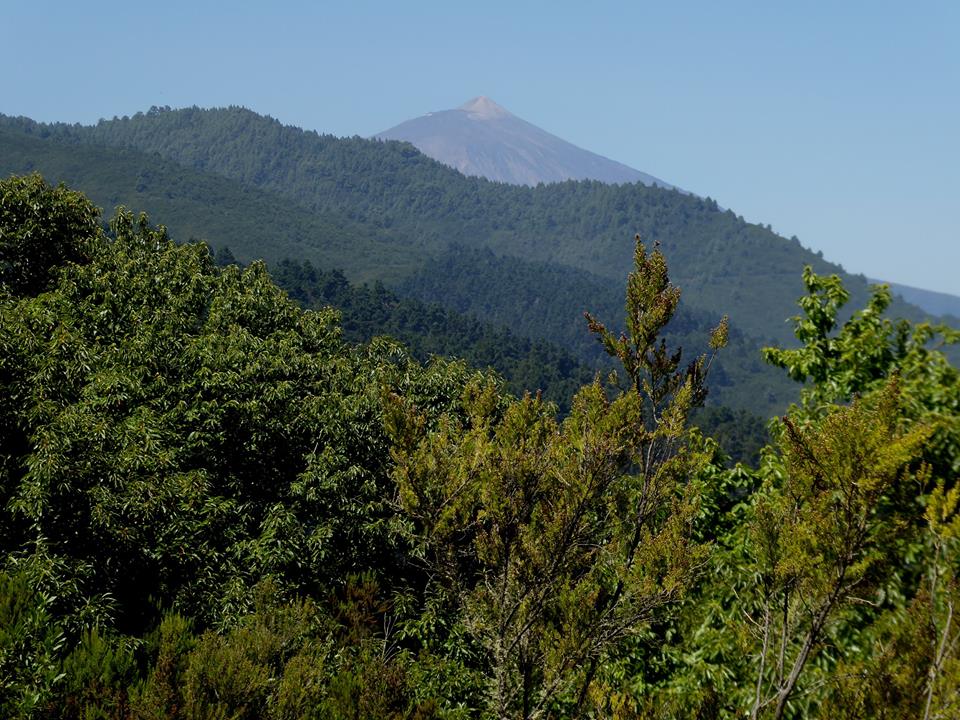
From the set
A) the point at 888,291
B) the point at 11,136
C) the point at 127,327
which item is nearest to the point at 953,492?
the point at 888,291

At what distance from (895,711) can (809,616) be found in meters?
0.70

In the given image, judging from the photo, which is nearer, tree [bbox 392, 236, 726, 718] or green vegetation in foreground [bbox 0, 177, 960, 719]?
green vegetation in foreground [bbox 0, 177, 960, 719]

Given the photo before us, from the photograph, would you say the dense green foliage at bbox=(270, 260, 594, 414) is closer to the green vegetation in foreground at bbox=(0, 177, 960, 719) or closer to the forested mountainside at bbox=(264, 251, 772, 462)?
the forested mountainside at bbox=(264, 251, 772, 462)

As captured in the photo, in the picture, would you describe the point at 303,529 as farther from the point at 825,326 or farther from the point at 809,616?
the point at 809,616

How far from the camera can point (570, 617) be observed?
5.75 meters

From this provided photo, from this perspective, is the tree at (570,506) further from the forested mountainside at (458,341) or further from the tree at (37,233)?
the forested mountainside at (458,341)

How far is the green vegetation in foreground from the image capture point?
208 inches

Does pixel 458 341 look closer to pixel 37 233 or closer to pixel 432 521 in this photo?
pixel 37 233

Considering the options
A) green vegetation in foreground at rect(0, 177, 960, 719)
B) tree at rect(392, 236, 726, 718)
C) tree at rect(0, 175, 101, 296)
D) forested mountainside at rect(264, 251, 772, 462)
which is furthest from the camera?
forested mountainside at rect(264, 251, 772, 462)

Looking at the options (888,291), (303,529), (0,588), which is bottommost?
(303,529)

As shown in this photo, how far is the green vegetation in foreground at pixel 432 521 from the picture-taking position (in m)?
5.29

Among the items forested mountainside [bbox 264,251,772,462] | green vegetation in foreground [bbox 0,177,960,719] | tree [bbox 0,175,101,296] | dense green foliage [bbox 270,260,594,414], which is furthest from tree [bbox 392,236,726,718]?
dense green foliage [bbox 270,260,594,414]

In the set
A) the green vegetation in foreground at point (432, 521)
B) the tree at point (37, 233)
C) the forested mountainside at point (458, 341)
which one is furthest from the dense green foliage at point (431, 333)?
the green vegetation in foreground at point (432, 521)

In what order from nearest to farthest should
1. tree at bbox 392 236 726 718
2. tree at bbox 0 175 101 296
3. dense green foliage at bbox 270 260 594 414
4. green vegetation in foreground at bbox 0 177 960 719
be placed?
green vegetation in foreground at bbox 0 177 960 719, tree at bbox 392 236 726 718, tree at bbox 0 175 101 296, dense green foliage at bbox 270 260 594 414
